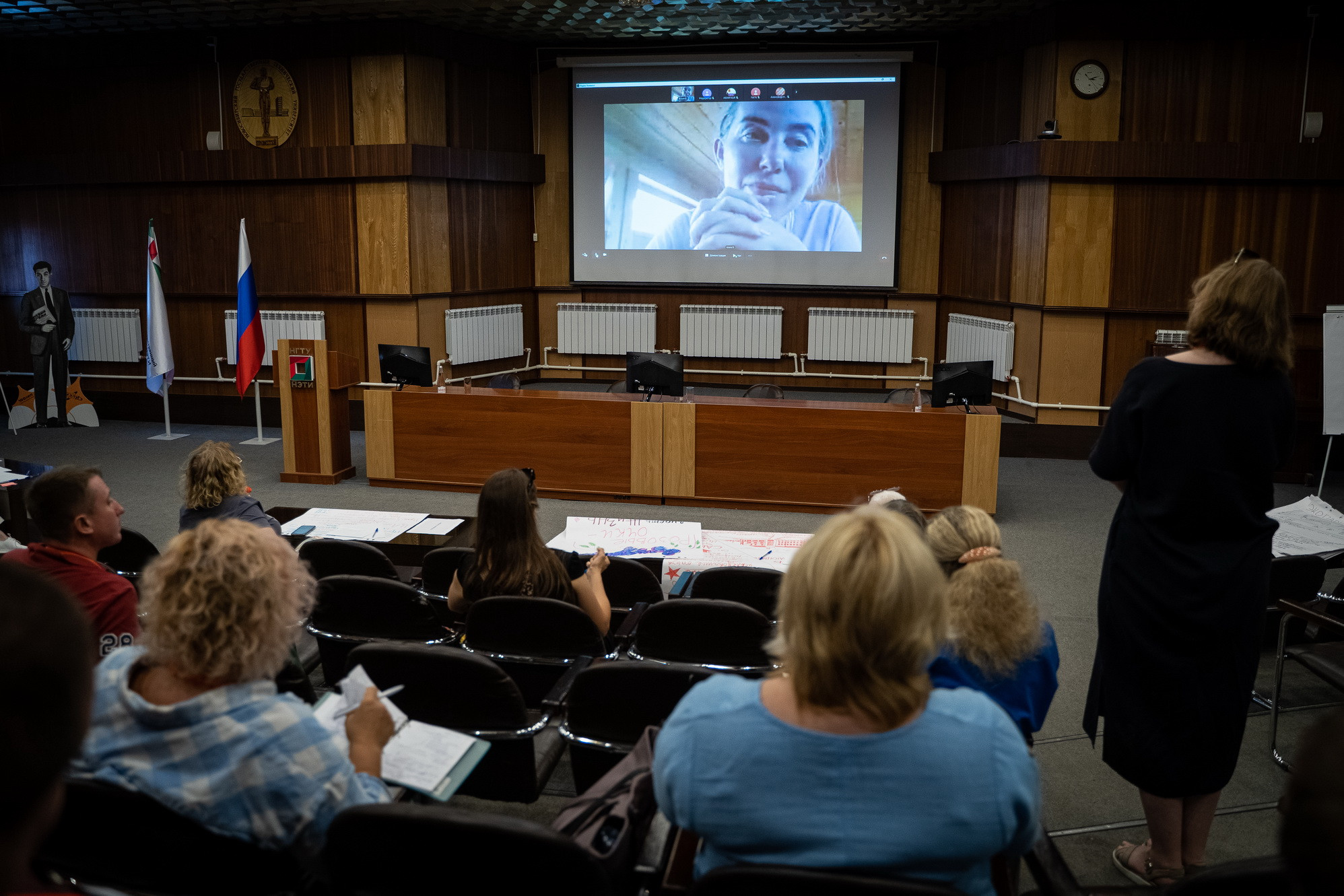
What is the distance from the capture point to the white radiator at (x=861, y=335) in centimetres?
1047

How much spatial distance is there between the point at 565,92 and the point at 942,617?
399 inches

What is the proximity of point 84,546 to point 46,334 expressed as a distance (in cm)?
830

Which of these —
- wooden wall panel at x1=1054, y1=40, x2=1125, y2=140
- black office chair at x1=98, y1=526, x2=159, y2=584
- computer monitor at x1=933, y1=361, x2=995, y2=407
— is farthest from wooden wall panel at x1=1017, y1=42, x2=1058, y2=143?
black office chair at x1=98, y1=526, x2=159, y2=584

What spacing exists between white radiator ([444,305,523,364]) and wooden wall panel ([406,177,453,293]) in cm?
36

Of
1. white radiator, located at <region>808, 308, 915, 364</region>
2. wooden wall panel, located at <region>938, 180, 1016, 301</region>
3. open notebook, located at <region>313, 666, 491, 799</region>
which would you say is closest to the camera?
open notebook, located at <region>313, 666, 491, 799</region>

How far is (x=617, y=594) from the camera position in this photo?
385 centimetres

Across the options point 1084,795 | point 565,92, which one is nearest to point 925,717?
point 1084,795

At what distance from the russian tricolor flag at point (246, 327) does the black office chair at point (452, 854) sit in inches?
301

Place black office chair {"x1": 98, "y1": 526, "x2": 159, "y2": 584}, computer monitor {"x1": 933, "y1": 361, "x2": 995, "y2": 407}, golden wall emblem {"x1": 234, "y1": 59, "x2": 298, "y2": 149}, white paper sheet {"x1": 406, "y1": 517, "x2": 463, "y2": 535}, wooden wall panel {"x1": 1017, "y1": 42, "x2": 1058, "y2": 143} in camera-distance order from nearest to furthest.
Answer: black office chair {"x1": 98, "y1": 526, "x2": 159, "y2": 584}, white paper sheet {"x1": 406, "y1": 517, "x2": 463, "y2": 535}, computer monitor {"x1": 933, "y1": 361, "x2": 995, "y2": 407}, wooden wall panel {"x1": 1017, "y1": 42, "x2": 1058, "y2": 143}, golden wall emblem {"x1": 234, "y1": 59, "x2": 298, "y2": 149}

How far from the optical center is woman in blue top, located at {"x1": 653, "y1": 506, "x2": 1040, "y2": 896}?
1.43m

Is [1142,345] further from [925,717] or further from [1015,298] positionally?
[925,717]

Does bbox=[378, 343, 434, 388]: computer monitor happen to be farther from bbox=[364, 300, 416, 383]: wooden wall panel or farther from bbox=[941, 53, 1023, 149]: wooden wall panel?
bbox=[941, 53, 1023, 149]: wooden wall panel

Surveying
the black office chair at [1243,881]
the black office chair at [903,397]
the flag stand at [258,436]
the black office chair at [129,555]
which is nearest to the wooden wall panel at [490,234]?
the flag stand at [258,436]

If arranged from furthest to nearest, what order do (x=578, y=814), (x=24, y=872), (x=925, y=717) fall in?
A: (x=578, y=814), (x=925, y=717), (x=24, y=872)
